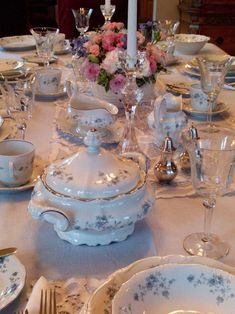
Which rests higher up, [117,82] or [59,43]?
[117,82]

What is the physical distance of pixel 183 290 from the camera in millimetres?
535

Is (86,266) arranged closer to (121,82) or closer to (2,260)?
(2,260)

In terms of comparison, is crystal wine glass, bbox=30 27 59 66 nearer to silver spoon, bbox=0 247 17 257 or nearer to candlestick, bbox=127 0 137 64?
candlestick, bbox=127 0 137 64

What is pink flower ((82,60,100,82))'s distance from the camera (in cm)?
120

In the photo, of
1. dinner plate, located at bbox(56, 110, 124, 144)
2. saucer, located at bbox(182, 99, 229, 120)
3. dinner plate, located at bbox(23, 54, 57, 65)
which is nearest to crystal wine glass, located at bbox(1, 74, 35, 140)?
dinner plate, located at bbox(56, 110, 124, 144)

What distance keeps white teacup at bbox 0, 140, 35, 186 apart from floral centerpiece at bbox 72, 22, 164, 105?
41 cm

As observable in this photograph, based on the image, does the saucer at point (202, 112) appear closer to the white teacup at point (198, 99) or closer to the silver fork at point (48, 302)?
the white teacup at point (198, 99)

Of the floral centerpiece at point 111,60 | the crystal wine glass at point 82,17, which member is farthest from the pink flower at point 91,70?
the crystal wine glass at point 82,17

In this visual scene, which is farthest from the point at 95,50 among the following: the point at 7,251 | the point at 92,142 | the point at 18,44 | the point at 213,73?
the point at 18,44

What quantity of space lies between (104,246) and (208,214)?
0.16 meters

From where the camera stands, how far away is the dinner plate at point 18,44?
1986mm

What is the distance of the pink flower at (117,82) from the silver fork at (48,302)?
0.72 m

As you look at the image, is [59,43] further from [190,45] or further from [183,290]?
[183,290]

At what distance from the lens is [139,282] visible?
1.69 ft
